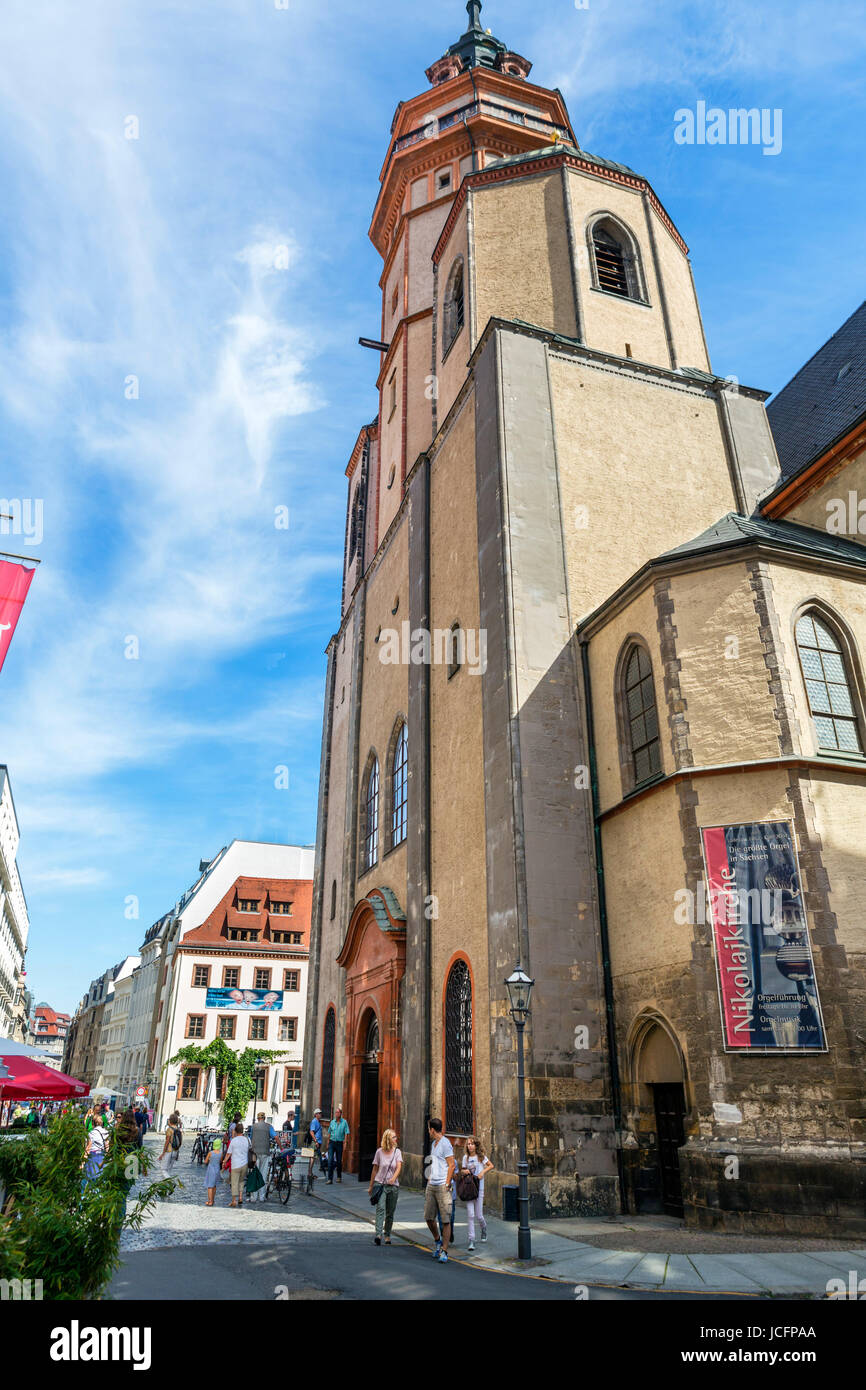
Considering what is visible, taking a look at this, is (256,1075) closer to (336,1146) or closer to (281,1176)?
(336,1146)

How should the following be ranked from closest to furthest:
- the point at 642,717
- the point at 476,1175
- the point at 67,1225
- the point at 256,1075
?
1. the point at 67,1225
2. the point at 476,1175
3. the point at 642,717
4. the point at 256,1075

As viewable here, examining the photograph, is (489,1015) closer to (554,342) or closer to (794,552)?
(794,552)

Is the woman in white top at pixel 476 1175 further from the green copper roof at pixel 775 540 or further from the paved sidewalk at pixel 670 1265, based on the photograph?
the green copper roof at pixel 775 540

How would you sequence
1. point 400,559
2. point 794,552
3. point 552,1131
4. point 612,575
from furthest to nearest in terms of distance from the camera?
point 400,559, point 612,575, point 794,552, point 552,1131

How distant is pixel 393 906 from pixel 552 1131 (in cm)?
839

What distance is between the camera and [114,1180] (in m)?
5.76

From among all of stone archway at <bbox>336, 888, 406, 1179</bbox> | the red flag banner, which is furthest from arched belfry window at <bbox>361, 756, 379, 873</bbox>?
the red flag banner

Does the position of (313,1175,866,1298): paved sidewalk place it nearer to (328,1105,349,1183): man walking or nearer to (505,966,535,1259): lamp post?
(505,966,535,1259): lamp post

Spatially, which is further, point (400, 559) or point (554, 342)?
point (400, 559)

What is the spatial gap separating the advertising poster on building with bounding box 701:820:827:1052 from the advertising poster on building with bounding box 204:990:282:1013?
40869 millimetres

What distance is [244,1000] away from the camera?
159 feet

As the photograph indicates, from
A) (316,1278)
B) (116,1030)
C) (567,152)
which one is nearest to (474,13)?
(567,152)

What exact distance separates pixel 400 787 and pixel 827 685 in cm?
1184
